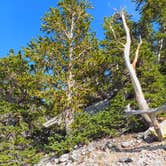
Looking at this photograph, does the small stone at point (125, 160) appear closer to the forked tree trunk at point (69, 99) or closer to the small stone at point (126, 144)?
the small stone at point (126, 144)

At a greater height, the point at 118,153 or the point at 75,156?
the point at 75,156

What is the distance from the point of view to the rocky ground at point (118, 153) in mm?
13375

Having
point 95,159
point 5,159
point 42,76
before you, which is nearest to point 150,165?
point 95,159

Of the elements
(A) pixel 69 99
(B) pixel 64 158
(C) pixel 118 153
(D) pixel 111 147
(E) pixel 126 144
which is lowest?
(C) pixel 118 153

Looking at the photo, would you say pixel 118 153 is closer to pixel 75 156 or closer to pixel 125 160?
pixel 125 160

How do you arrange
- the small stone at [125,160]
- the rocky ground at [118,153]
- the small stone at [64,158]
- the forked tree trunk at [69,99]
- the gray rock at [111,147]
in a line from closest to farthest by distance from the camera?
the rocky ground at [118,153] < the small stone at [125,160] < the gray rock at [111,147] < the small stone at [64,158] < the forked tree trunk at [69,99]

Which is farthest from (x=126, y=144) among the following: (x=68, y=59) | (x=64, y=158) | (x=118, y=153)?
(x=68, y=59)

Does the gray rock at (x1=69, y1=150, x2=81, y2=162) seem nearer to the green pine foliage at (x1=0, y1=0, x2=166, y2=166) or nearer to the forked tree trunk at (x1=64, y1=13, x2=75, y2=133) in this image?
the green pine foliage at (x1=0, y1=0, x2=166, y2=166)

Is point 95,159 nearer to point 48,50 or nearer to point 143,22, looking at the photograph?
point 48,50

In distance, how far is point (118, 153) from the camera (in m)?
14.8

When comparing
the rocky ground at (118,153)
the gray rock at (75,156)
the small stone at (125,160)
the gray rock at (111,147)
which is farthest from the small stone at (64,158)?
the small stone at (125,160)

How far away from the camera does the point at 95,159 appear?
49.2ft

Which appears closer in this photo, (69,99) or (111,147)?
(111,147)

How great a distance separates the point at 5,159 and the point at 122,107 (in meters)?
7.32
